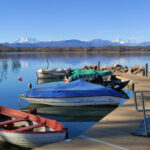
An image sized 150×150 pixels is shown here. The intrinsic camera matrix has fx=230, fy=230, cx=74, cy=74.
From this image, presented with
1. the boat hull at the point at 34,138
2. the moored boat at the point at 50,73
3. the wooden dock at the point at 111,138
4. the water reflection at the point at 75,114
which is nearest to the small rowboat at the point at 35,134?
the boat hull at the point at 34,138

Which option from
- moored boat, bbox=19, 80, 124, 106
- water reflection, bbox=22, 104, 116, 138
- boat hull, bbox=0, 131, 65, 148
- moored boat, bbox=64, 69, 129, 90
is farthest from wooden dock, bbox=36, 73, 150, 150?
moored boat, bbox=64, 69, 129, 90

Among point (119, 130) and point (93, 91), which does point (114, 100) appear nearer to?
point (93, 91)

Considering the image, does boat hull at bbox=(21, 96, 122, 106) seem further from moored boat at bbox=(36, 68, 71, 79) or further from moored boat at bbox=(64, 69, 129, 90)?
moored boat at bbox=(36, 68, 71, 79)

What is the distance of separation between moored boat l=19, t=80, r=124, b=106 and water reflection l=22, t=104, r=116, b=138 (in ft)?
1.27

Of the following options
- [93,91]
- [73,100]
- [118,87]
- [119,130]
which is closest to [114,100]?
[93,91]

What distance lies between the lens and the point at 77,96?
14375mm

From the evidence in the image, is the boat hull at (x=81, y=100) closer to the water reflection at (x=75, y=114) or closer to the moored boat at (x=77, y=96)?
the moored boat at (x=77, y=96)

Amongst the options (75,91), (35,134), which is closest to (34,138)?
(35,134)

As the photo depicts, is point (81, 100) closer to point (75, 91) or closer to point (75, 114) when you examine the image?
point (75, 91)

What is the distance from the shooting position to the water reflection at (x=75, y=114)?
1154 centimetres

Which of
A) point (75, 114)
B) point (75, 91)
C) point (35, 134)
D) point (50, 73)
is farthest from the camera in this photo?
point (50, 73)

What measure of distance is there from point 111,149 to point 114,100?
812 centimetres

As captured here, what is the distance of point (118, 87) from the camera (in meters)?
19.4

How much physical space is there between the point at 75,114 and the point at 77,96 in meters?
1.22
